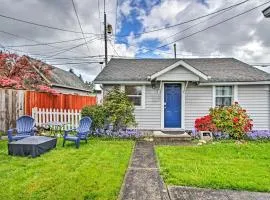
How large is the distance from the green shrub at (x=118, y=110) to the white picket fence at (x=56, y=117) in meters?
1.83

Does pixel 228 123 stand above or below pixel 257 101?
below

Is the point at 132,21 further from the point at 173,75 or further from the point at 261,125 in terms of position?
the point at 261,125

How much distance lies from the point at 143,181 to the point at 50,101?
11701 mm

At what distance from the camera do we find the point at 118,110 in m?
11.4

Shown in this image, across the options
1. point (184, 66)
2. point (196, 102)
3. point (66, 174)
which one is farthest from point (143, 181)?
point (196, 102)

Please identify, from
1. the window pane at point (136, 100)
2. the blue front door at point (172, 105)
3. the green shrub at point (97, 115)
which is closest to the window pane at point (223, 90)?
the blue front door at point (172, 105)

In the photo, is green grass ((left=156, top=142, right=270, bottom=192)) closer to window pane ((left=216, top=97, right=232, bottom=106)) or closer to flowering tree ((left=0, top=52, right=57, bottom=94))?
window pane ((left=216, top=97, right=232, bottom=106))

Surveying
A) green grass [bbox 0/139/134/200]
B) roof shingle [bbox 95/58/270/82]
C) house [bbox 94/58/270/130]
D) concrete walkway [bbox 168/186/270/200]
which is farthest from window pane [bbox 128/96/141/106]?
concrete walkway [bbox 168/186/270/200]

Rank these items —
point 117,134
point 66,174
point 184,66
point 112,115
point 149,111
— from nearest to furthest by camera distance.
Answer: point 66,174 < point 117,134 < point 112,115 < point 184,66 < point 149,111

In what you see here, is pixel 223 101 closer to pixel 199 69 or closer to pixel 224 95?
pixel 224 95

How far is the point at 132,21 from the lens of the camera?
776 inches

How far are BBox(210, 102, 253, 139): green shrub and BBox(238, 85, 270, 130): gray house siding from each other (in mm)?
2486

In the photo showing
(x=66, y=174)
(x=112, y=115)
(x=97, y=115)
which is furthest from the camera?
(x=112, y=115)

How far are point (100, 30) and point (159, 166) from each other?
1885 centimetres
